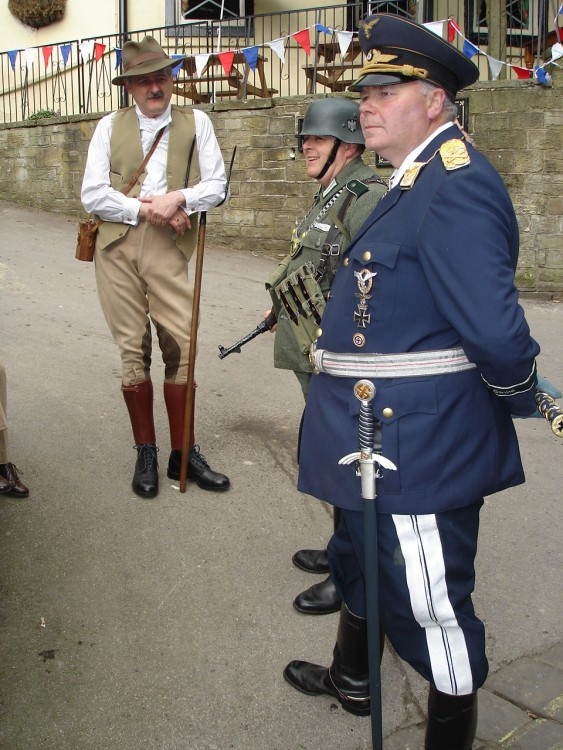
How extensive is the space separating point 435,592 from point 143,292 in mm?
2704

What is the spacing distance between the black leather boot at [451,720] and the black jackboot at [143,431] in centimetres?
227

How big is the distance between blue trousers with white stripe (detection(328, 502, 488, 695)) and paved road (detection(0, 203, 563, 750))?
59 cm

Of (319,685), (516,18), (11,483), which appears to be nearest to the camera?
(319,685)

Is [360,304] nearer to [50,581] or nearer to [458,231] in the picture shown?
[458,231]

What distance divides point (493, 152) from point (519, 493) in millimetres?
6244

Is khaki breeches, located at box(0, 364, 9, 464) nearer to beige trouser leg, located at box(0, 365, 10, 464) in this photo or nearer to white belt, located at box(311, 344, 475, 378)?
beige trouser leg, located at box(0, 365, 10, 464)

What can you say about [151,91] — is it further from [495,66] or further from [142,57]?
[495,66]

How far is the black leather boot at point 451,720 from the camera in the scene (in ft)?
7.47

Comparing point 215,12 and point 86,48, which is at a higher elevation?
point 215,12

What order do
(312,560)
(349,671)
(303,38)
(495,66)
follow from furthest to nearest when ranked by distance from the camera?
(303,38) → (495,66) → (312,560) → (349,671)

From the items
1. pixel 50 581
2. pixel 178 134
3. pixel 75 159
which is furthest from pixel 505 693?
pixel 75 159

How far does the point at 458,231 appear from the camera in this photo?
1.99 meters

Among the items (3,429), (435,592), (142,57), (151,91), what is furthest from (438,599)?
(142,57)

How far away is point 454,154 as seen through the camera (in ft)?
6.82
